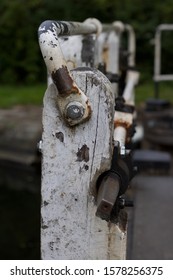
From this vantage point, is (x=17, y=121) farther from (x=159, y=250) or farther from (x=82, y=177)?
(x=82, y=177)

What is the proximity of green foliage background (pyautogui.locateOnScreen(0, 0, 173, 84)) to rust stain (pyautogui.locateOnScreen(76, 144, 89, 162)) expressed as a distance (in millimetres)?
11096

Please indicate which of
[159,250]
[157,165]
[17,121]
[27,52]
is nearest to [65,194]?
[159,250]

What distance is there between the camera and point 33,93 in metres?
11.0

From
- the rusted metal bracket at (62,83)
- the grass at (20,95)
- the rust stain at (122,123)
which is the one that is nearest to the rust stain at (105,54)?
the rust stain at (122,123)

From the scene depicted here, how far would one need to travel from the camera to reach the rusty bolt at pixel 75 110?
1480 mm

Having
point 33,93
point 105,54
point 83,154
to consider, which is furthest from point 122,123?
point 33,93

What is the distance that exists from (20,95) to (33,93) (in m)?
0.34

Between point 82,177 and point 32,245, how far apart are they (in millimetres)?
3715

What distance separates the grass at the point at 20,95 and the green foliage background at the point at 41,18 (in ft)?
2.14

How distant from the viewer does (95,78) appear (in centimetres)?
152

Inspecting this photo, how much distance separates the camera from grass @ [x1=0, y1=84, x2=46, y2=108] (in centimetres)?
1004

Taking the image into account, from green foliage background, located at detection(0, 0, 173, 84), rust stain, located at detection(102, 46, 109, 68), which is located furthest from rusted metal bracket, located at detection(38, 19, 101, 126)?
green foliage background, located at detection(0, 0, 173, 84)

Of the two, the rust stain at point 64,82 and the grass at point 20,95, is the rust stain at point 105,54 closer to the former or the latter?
the rust stain at point 64,82
